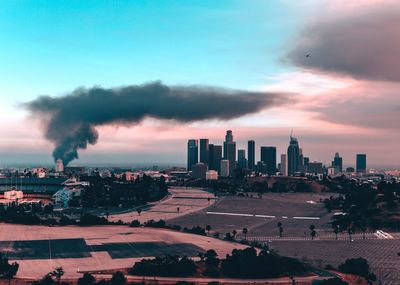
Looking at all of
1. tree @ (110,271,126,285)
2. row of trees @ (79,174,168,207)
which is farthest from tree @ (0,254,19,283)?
row of trees @ (79,174,168,207)

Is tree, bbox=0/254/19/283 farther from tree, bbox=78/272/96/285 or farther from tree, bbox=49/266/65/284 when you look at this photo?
tree, bbox=78/272/96/285

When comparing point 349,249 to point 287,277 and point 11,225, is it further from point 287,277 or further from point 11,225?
point 11,225

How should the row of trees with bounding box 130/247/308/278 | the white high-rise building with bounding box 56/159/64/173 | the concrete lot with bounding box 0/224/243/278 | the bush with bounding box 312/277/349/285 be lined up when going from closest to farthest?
the bush with bounding box 312/277/349/285 < the row of trees with bounding box 130/247/308/278 < the concrete lot with bounding box 0/224/243/278 < the white high-rise building with bounding box 56/159/64/173

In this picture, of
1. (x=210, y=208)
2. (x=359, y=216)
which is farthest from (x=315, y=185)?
(x=359, y=216)

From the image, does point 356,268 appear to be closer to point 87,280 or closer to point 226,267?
point 226,267

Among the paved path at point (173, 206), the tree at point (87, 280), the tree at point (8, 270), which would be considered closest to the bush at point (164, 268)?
the tree at point (87, 280)

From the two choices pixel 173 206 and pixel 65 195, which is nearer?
pixel 173 206

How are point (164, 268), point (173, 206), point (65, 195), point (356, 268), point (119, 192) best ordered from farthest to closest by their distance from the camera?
point (119, 192)
point (65, 195)
point (173, 206)
point (356, 268)
point (164, 268)

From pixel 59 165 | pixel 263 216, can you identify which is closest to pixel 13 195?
pixel 59 165

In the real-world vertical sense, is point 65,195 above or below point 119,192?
below

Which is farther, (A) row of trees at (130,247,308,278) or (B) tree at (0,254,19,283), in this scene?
(A) row of trees at (130,247,308,278)
